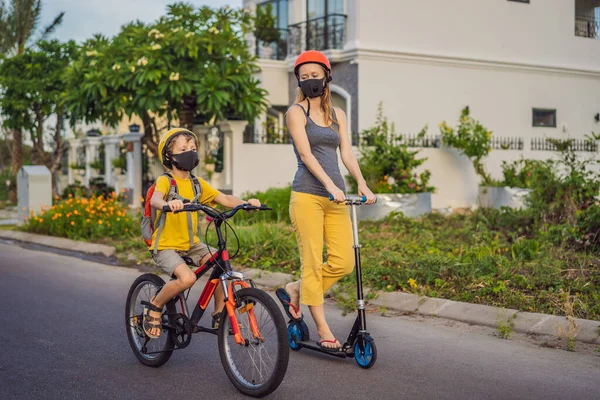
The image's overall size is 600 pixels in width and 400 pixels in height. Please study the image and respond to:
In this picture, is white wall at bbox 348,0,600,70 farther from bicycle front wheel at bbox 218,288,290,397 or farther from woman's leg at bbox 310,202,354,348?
bicycle front wheel at bbox 218,288,290,397

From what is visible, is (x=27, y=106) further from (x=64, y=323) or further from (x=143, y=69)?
(x=64, y=323)

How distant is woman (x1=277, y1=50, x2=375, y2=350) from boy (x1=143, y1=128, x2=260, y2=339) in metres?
0.53

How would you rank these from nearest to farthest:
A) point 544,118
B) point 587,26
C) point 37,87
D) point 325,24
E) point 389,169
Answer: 1. point 389,169
2. point 325,24
3. point 37,87
4. point 544,118
5. point 587,26

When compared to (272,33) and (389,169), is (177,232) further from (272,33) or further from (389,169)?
(272,33)

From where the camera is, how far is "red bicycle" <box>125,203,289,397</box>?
489cm

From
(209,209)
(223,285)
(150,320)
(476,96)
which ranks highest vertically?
(476,96)

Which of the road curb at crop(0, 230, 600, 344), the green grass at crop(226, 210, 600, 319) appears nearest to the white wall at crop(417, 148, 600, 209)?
the green grass at crop(226, 210, 600, 319)

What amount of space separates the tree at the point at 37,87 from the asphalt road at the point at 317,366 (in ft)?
58.8

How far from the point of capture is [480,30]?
2372 centimetres

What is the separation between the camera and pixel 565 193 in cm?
1196

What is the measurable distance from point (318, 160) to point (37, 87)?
2055 cm

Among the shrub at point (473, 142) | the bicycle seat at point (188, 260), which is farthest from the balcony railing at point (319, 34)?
the bicycle seat at point (188, 260)

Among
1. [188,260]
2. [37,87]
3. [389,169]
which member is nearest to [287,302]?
[188,260]

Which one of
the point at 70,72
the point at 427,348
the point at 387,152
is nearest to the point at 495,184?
the point at 387,152
